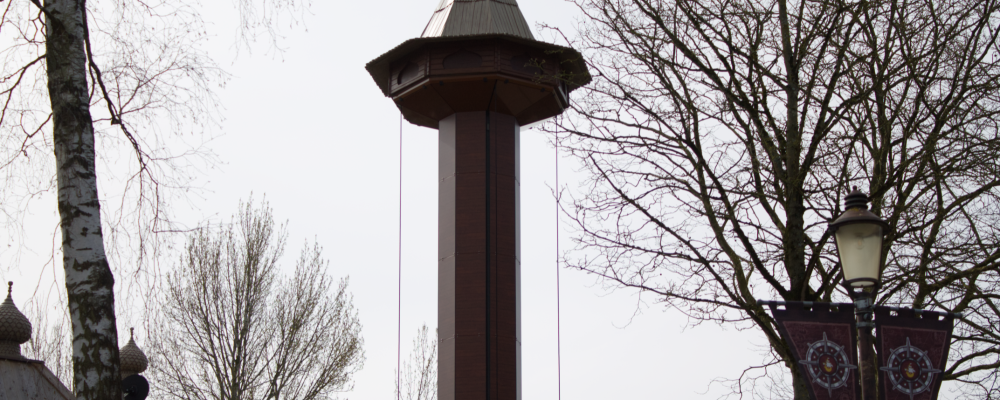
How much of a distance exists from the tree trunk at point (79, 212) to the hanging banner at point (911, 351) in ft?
16.0

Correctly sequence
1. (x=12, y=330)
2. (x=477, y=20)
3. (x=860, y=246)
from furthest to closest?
(x=477, y=20), (x=12, y=330), (x=860, y=246)

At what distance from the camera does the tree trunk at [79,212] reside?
257 inches

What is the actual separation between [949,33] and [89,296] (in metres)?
7.65

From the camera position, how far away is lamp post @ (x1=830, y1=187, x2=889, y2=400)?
646 cm

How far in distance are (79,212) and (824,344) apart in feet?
16.4

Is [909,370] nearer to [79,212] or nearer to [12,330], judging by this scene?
[79,212]

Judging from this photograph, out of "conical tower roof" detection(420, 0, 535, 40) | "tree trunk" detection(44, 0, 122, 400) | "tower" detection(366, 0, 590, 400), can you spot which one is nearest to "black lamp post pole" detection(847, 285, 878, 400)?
"tree trunk" detection(44, 0, 122, 400)

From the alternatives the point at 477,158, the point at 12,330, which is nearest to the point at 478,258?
the point at 477,158

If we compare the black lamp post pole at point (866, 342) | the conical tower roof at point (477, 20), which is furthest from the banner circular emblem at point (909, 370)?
the conical tower roof at point (477, 20)

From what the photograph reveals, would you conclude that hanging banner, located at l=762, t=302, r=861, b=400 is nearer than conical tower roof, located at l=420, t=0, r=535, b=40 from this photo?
Yes

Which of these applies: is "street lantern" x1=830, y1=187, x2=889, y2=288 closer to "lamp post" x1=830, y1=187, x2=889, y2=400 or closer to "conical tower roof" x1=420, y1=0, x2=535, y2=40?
"lamp post" x1=830, y1=187, x2=889, y2=400

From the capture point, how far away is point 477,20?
65.7 ft

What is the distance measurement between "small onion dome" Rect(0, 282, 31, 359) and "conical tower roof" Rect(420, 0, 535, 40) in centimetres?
911

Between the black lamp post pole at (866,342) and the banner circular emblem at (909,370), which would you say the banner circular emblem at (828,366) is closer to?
the black lamp post pole at (866,342)
